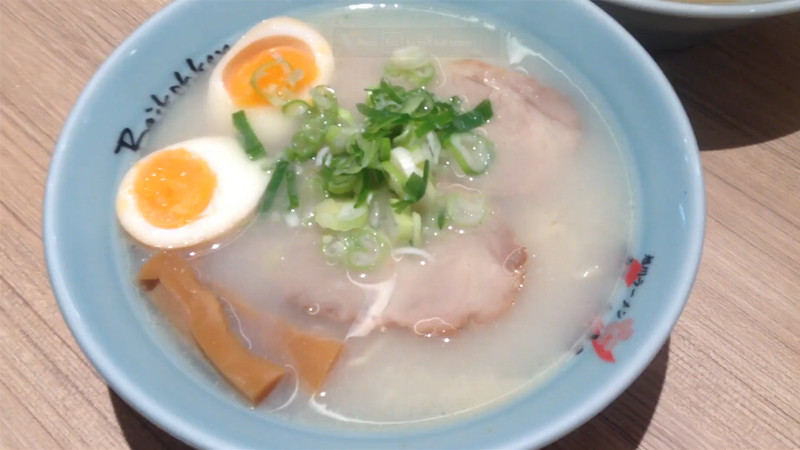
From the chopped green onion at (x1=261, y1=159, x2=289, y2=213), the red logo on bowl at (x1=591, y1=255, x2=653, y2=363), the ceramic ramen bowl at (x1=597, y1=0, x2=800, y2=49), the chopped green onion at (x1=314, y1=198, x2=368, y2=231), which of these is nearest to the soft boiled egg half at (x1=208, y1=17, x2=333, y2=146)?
the chopped green onion at (x1=261, y1=159, x2=289, y2=213)

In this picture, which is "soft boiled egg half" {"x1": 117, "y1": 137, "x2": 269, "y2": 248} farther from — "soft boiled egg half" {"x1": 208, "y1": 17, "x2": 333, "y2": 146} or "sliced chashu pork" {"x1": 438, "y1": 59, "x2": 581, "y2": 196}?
"sliced chashu pork" {"x1": 438, "y1": 59, "x2": 581, "y2": 196}

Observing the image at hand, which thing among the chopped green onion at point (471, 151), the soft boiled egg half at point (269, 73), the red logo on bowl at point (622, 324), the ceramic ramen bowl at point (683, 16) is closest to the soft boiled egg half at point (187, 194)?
the soft boiled egg half at point (269, 73)

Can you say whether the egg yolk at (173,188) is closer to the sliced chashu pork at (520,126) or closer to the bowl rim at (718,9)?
the sliced chashu pork at (520,126)

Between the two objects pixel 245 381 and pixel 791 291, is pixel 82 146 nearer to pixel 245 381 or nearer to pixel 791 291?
pixel 245 381

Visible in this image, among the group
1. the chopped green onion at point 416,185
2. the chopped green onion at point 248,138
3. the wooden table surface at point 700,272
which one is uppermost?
the chopped green onion at point 416,185

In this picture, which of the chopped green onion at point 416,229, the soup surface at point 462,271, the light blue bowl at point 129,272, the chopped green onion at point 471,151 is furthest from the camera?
the chopped green onion at point 471,151

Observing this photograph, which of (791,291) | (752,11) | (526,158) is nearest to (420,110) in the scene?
(526,158)
